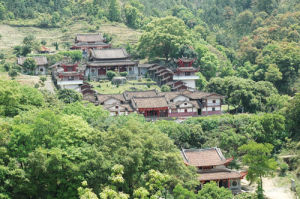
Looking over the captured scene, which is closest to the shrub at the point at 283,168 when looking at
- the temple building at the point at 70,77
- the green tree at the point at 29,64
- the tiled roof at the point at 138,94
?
the tiled roof at the point at 138,94

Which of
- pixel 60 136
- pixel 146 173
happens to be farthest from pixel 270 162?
pixel 60 136

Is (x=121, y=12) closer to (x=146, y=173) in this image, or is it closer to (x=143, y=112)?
(x=143, y=112)

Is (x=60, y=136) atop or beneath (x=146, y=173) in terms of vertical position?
atop

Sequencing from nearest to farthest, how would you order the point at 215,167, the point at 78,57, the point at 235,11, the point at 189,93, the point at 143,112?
the point at 215,167 < the point at 143,112 < the point at 189,93 < the point at 78,57 < the point at 235,11

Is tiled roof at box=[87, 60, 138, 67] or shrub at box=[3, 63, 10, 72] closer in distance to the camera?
shrub at box=[3, 63, 10, 72]

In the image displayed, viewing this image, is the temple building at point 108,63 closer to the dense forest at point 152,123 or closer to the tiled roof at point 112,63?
the tiled roof at point 112,63

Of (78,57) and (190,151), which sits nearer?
(190,151)

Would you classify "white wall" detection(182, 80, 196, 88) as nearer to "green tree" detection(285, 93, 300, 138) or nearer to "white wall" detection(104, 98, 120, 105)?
"white wall" detection(104, 98, 120, 105)

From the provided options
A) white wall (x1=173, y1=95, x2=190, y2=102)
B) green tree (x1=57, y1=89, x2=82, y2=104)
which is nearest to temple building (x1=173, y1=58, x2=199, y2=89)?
white wall (x1=173, y1=95, x2=190, y2=102)
